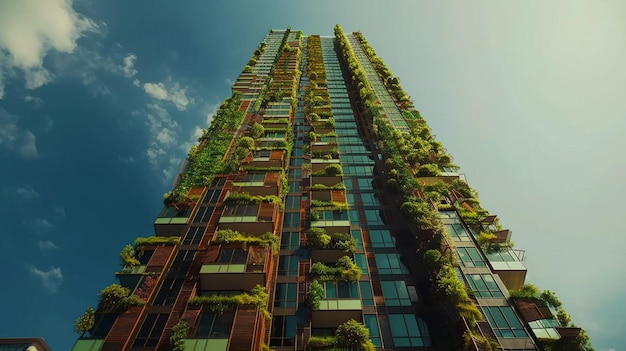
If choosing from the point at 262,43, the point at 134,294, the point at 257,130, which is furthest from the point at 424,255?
the point at 262,43

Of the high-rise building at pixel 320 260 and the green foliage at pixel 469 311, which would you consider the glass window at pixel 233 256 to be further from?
the green foliage at pixel 469 311

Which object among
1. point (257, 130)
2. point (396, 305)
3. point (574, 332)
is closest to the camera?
point (574, 332)

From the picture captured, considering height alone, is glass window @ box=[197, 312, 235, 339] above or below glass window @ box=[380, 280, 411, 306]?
below

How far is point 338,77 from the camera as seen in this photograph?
8325 cm

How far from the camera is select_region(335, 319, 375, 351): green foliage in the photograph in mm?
25609

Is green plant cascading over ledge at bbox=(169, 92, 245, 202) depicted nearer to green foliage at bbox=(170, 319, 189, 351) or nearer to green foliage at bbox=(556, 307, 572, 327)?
green foliage at bbox=(170, 319, 189, 351)

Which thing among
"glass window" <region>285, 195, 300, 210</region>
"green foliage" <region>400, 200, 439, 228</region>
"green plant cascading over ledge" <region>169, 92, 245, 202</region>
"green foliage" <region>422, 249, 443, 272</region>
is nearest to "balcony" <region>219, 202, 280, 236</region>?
"glass window" <region>285, 195, 300, 210</region>

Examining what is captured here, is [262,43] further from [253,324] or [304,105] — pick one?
[253,324]

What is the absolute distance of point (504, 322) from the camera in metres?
27.6

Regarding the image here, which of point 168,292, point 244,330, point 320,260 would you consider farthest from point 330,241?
point 168,292

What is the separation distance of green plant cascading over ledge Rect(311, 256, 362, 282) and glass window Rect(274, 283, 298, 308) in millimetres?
2555

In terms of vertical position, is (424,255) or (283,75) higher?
(283,75)

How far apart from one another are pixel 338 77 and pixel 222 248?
204 ft

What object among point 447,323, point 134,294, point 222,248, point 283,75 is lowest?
point 447,323
